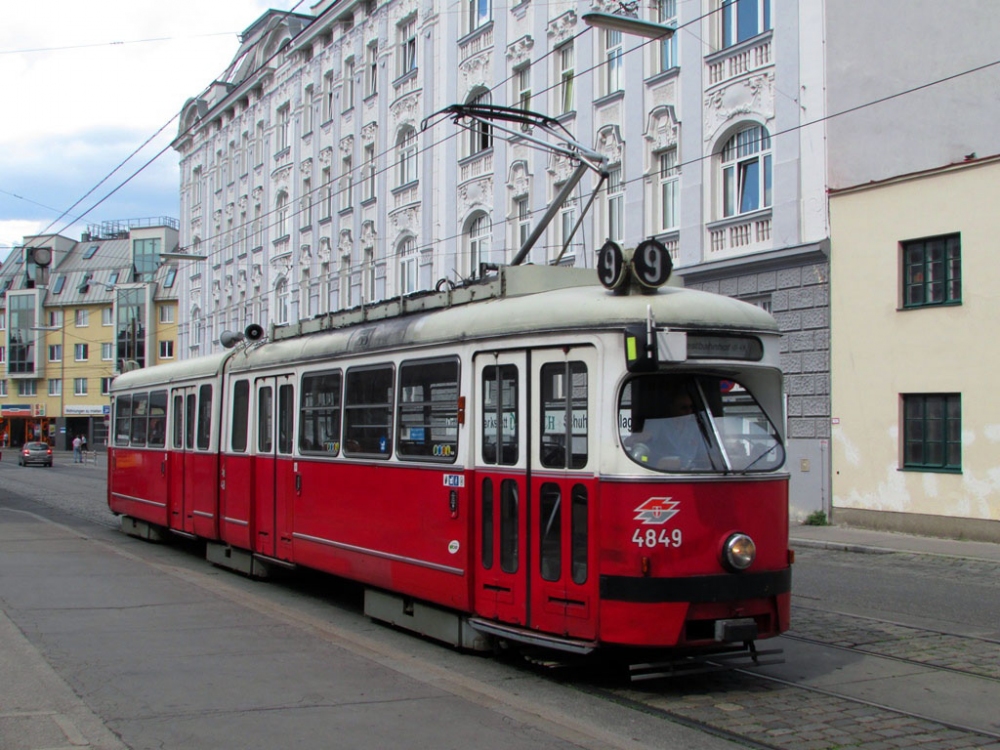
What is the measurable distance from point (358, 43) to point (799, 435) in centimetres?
2200

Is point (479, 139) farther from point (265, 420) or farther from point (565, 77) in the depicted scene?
point (265, 420)

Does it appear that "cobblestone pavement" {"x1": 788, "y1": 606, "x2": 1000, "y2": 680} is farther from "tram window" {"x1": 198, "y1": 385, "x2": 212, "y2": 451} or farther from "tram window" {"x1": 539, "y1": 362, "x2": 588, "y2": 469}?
"tram window" {"x1": 198, "y1": 385, "x2": 212, "y2": 451}

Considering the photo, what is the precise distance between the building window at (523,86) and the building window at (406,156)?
16.7 feet

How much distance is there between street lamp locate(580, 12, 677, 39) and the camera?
15031 mm

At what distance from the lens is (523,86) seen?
28297 mm

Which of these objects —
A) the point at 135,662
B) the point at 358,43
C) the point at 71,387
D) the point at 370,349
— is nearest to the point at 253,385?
the point at 370,349

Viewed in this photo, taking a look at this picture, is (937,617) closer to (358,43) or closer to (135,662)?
(135,662)

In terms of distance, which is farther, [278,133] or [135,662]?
[278,133]

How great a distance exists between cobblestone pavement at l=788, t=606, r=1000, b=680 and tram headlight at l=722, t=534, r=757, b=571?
2075mm

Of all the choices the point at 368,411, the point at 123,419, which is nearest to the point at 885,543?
the point at 368,411

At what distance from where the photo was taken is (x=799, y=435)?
69.1ft

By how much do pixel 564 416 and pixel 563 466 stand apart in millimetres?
342

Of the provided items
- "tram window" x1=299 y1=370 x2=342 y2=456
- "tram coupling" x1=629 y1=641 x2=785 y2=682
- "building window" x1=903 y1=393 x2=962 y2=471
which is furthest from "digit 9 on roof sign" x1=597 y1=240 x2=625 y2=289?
"building window" x1=903 y1=393 x2=962 y2=471

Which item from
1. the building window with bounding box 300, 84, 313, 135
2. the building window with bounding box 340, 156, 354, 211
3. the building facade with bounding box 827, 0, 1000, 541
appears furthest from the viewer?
the building window with bounding box 300, 84, 313, 135
